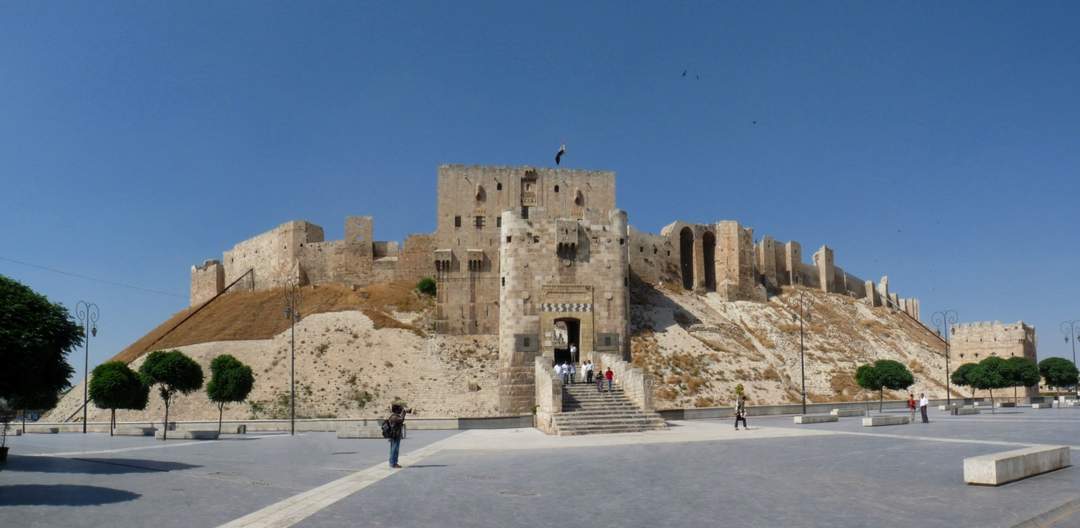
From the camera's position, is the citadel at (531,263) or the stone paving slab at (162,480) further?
the citadel at (531,263)

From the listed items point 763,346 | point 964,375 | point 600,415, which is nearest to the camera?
point 600,415

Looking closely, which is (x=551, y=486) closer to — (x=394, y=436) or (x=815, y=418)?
(x=394, y=436)

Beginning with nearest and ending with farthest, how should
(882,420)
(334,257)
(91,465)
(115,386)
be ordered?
(91,465), (882,420), (115,386), (334,257)

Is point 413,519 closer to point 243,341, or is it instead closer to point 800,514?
point 800,514

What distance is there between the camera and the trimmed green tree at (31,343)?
44.4 ft

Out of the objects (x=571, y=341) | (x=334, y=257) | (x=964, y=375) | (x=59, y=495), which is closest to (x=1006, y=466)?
(x=59, y=495)

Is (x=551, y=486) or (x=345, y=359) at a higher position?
(x=345, y=359)

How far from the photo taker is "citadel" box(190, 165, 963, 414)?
120 feet

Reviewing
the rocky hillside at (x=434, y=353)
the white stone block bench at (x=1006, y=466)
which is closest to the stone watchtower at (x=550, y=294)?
the rocky hillside at (x=434, y=353)

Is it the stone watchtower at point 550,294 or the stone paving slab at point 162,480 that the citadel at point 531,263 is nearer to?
the stone watchtower at point 550,294

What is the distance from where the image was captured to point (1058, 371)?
171 ft

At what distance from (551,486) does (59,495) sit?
672cm

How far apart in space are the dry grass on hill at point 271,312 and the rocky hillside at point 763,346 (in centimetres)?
1490

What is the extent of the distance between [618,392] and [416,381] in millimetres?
17881
